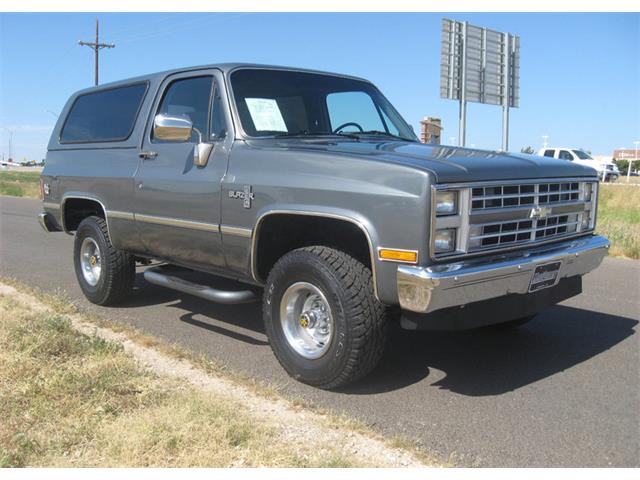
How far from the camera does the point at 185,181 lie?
498 centimetres

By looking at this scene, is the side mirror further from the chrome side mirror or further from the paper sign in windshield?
the paper sign in windshield

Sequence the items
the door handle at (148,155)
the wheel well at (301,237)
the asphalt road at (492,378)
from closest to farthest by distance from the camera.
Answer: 1. the asphalt road at (492,378)
2. the wheel well at (301,237)
3. the door handle at (148,155)

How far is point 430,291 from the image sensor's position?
3.45m

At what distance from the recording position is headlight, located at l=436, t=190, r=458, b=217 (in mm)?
3579

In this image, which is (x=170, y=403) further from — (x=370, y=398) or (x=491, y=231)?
(x=491, y=231)

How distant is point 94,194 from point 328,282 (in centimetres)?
313

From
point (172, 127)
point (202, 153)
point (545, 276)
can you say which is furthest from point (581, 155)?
point (172, 127)

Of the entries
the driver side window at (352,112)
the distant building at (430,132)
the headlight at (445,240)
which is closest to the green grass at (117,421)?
the headlight at (445,240)

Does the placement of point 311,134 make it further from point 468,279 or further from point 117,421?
point 117,421

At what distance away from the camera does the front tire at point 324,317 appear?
3.86m

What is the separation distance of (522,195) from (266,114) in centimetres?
200

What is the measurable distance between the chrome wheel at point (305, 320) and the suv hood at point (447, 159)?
925mm

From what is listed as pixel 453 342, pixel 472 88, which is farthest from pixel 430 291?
pixel 472 88

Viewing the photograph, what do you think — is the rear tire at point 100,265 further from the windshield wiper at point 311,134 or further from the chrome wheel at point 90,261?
the windshield wiper at point 311,134
